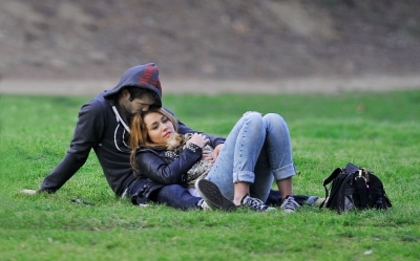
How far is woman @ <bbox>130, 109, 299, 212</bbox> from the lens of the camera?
618cm

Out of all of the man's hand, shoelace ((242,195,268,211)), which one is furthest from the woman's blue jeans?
the man's hand

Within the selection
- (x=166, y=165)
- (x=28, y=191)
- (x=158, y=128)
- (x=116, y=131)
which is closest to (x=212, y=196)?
(x=166, y=165)

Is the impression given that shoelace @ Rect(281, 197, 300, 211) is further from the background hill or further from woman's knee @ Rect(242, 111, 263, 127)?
the background hill

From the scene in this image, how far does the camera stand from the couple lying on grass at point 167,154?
245 inches

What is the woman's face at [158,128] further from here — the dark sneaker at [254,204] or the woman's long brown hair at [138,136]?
the dark sneaker at [254,204]

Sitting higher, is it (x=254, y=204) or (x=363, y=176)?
(x=363, y=176)

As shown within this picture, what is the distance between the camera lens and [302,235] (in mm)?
5523

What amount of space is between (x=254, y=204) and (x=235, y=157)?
0.34 meters

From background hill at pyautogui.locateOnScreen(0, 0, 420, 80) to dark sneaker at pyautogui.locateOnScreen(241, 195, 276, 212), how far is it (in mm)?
12356

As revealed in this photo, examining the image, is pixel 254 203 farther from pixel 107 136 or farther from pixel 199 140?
pixel 107 136

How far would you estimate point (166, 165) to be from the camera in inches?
252

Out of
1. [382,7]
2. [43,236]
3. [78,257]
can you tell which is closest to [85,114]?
[43,236]

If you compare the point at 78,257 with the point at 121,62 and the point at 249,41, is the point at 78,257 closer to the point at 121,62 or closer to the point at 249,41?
the point at 121,62

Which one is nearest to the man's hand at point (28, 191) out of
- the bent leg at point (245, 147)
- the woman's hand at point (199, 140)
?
the woman's hand at point (199, 140)
